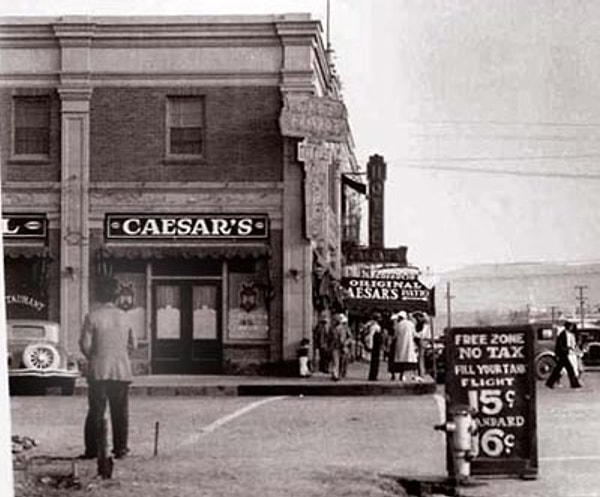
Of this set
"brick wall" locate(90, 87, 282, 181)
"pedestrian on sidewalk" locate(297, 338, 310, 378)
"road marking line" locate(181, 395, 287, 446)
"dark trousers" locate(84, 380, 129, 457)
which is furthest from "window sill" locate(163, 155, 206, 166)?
"pedestrian on sidewalk" locate(297, 338, 310, 378)

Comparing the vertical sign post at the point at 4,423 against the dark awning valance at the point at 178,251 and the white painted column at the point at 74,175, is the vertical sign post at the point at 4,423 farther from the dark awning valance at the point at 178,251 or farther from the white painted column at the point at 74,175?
the dark awning valance at the point at 178,251

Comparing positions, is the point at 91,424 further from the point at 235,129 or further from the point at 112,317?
the point at 235,129

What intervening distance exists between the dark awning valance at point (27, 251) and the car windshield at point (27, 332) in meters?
0.30

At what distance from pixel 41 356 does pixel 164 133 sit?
1.17 meters

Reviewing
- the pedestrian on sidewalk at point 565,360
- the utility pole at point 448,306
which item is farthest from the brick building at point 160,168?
the pedestrian on sidewalk at point 565,360

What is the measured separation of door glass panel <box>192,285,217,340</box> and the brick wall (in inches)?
24.6

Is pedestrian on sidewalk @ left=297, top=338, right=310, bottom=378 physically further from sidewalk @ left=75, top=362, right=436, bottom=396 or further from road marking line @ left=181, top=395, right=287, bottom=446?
road marking line @ left=181, top=395, right=287, bottom=446

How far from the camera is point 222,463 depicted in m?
7.62

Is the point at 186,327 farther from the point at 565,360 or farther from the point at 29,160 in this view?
the point at 565,360

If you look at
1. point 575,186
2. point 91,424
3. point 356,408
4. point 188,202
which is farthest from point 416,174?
point 356,408

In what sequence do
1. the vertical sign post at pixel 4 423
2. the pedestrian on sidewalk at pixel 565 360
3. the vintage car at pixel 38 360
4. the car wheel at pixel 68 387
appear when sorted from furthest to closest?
the pedestrian on sidewalk at pixel 565 360
the car wheel at pixel 68 387
the vintage car at pixel 38 360
the vertical sign post at pixel 4 423

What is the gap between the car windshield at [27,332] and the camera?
727 cm

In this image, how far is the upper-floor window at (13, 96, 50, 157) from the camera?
7.20m

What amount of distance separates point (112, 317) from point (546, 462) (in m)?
2.12
